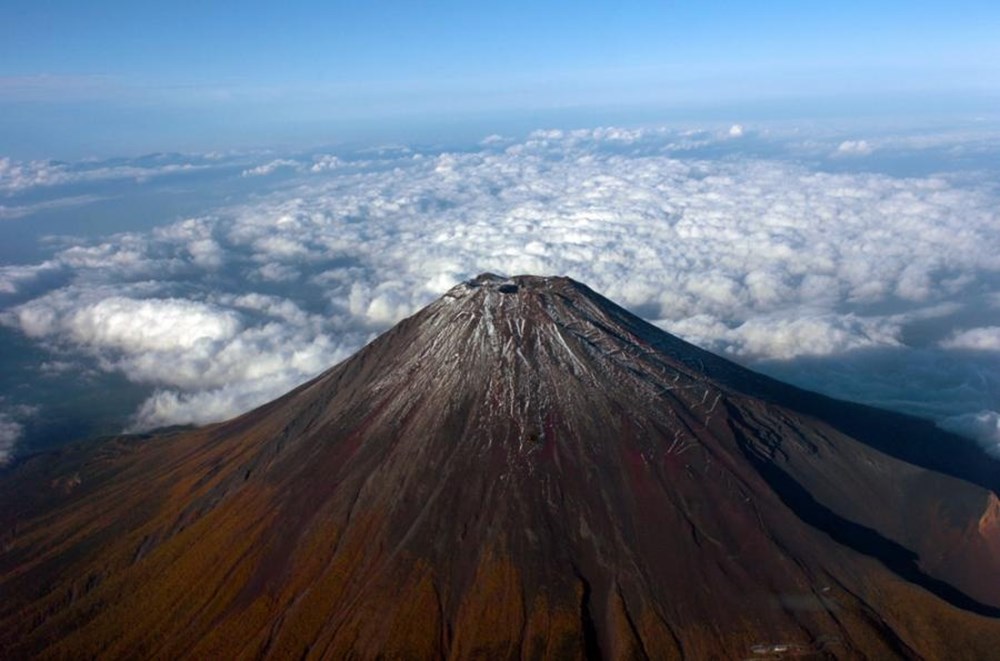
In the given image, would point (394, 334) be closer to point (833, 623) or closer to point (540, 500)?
point (540, 500)

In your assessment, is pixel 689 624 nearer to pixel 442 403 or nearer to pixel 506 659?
pixel 506 659

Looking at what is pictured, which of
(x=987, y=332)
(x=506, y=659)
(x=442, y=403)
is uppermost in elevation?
(x=442, y=403)

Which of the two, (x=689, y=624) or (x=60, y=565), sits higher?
(x=689, y=624)

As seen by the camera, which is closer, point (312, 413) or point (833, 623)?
point (833, 623)

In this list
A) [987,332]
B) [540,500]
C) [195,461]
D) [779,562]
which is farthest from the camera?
[987,332]

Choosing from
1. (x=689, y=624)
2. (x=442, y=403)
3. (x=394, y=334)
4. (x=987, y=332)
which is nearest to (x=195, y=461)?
(x=394, y=334)

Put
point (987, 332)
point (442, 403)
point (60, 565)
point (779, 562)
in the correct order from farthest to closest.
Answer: point (987, 332), point (60, 565), point (442, 403), point (779, 562)
